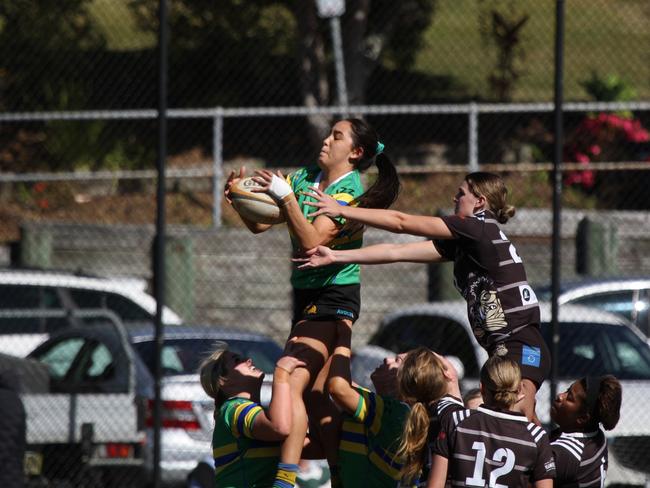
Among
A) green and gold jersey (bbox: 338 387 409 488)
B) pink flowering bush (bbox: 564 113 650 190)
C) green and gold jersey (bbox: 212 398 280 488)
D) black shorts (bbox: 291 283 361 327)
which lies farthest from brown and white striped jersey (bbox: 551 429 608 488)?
pink flowering bush (bbox: 564 113 650 190)

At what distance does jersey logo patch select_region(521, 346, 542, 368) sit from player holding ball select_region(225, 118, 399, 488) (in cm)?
85

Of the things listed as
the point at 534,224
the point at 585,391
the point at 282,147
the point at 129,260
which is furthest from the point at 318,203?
the point at 282,147

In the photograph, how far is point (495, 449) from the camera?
4699 millimetres

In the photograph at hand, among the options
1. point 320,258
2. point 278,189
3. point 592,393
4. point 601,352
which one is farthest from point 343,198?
point 601,352

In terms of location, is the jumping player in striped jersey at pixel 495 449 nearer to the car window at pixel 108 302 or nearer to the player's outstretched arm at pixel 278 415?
the player's outstretched arm at pixel 278 415

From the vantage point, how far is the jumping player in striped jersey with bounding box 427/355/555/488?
4.68 metres

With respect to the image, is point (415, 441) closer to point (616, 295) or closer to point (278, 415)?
point (278, 415)

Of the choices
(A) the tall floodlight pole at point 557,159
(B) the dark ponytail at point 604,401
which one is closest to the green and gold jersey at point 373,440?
(B) the dark ponytail at point 604,401

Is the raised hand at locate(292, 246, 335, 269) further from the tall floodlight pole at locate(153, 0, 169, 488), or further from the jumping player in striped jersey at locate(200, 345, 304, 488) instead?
the tall floodlight pole at locate(153, 0, 169, 488)

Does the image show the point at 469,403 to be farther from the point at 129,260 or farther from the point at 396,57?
the point at 396,57

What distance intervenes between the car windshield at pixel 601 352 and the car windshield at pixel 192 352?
2.37 metres

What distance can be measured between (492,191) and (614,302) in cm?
591

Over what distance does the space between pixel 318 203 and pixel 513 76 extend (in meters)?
10.4

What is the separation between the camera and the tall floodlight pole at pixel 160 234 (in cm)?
811
